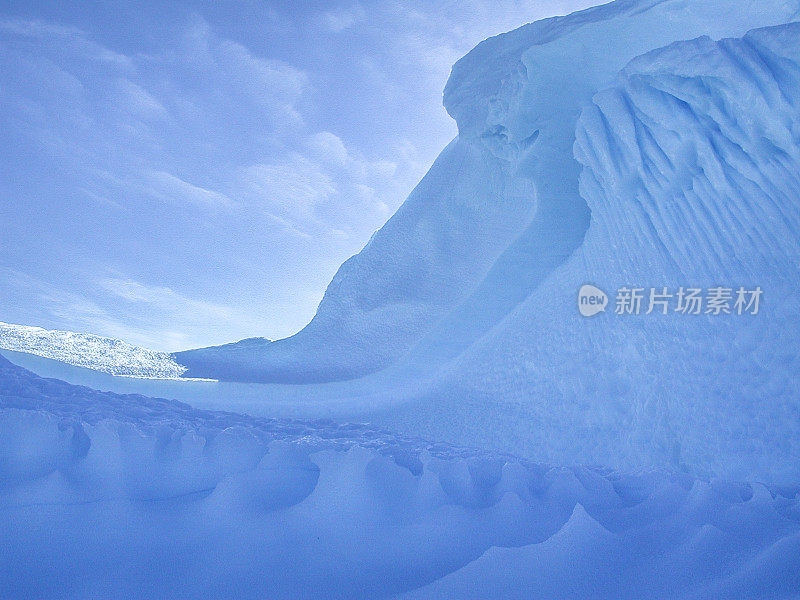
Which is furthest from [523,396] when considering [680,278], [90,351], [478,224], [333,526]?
[90,351]

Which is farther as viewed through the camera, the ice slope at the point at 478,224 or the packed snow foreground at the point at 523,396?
the ice slope at the point at 478,224

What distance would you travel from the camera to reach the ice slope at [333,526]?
1688 millimetres

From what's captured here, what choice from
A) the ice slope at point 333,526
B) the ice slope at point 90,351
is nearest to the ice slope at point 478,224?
the ice slope at point 90,351

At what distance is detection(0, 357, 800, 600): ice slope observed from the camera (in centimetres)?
169

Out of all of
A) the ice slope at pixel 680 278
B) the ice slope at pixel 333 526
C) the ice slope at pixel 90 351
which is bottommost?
the ice slope at pixel 333 526

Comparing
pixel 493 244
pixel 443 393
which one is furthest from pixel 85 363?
pixel 493 244

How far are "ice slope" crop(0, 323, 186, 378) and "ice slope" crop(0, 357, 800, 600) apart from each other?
4.24 m

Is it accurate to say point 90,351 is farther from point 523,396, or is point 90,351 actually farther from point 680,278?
point 680,278

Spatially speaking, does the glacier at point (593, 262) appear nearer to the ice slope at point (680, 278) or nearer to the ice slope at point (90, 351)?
the ice slope at point (680, 278)

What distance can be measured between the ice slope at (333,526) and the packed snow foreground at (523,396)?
12 mm

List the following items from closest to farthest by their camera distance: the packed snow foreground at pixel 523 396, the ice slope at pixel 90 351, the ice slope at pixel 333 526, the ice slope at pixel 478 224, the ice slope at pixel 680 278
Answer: the ice slope at pixel 333 526
the packed snow foreground at pixel 523 396
the ice slope at pixel 680 278
the ice slope at pixel 478 224
the ice slope at pixel 90 351

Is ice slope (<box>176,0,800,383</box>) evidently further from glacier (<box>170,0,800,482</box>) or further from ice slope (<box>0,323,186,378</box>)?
ice slope (<box>0,323,186,378</box>)

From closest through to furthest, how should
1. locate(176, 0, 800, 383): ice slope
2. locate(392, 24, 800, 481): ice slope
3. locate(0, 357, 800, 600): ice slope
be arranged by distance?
locate(0, 357, 800, 600): ice slope < locate(392, 24, 800, 481): ice slope < locate(176, 0, 800, 383): ice slope

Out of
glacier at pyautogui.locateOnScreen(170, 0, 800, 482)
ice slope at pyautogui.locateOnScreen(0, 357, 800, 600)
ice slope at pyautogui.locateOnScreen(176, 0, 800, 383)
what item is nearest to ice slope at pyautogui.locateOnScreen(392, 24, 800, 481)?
glacier at pyautogui.locateOnScreen(170, 0, 800, 482)
